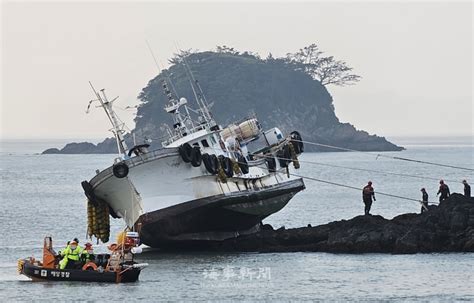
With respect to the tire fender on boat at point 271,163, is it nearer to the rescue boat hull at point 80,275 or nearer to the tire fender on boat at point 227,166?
the tire fender on boat at point 227,166

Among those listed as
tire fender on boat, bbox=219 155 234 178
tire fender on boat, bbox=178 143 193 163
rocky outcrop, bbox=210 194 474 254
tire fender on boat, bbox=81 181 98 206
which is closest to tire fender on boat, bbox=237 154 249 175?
tire fender on boat, bbox=219 155 234 178

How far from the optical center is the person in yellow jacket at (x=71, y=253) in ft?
125

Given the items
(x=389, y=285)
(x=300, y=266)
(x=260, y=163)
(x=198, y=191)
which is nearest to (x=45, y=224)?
(x=260, y=163)

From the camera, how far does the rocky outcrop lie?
44125 mm

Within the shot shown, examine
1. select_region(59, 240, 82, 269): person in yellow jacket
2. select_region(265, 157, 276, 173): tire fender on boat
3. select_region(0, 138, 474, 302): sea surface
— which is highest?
select_region(265, 157, 276, 173): tire fender on boat

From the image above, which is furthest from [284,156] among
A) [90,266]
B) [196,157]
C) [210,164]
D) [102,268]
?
[90,266]

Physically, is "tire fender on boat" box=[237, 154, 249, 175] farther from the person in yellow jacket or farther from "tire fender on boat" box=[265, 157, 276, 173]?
the person in yellow jacket

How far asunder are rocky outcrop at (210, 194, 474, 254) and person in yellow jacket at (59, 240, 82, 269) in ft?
30.1

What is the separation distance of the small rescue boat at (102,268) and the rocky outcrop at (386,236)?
8.54 metres

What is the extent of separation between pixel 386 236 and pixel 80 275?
11.4m

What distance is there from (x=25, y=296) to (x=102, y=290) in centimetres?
210

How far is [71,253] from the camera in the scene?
3812cm

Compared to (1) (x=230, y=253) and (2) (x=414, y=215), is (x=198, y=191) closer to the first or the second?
(1) (x=230, y=253)

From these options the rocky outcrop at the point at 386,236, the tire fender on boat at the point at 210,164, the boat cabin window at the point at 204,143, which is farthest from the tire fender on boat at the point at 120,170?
the boat cabin window at the point at 204,143
